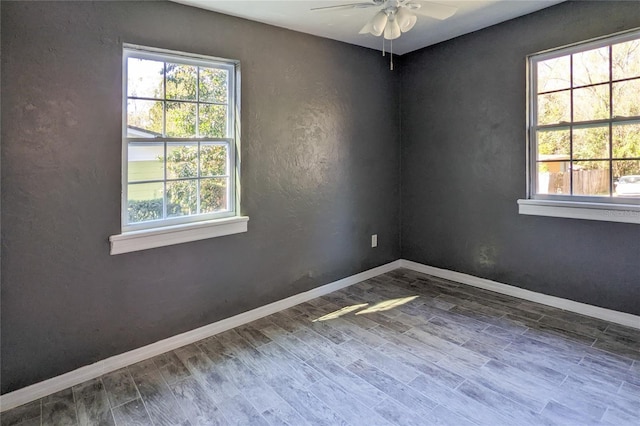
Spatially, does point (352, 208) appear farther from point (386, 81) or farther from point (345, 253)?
point (386, 81)

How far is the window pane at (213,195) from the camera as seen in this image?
2.84 meters

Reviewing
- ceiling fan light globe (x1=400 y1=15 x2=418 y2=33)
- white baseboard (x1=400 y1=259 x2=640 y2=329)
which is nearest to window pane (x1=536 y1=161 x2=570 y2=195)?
white baseboard (x1=400 y1=259 x2=640 y2=329)

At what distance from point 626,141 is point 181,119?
11.1 feet

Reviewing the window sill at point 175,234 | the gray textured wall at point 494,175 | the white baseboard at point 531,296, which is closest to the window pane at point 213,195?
the window sill at point 175,234

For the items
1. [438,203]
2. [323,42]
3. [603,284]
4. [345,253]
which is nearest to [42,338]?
[345,253]

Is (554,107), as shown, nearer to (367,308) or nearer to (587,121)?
(587,121)

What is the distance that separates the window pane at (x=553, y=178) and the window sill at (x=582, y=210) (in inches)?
5.4

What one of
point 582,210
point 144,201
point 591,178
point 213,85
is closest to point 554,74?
point 591,178

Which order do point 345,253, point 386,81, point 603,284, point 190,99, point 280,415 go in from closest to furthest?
point 280,415
point 190,99
point 603,284
point 345,253
point 386,81

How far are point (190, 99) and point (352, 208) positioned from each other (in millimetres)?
1929

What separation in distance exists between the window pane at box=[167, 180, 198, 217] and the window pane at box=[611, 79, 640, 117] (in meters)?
3.32

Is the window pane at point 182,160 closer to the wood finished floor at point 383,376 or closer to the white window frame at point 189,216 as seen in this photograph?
the white window frame at point 189,216

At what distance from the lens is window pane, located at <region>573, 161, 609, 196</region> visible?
289cm

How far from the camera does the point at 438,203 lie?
13.3 feet
